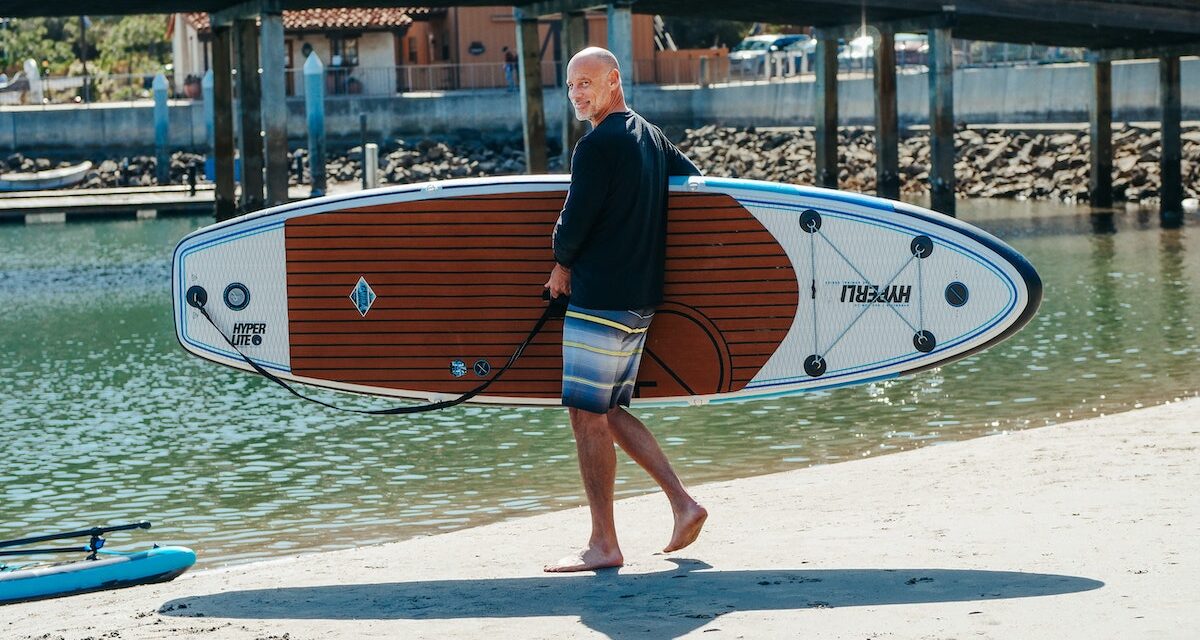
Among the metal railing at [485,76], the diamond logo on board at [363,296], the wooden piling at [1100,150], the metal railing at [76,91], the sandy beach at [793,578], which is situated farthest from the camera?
the metal railing at [76,91]

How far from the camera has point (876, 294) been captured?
21.4ft

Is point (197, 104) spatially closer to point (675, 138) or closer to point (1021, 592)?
point (675, 138)

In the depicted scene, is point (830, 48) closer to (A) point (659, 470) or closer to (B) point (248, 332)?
(B) point (248, 332)

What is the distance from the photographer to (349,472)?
9.83 meters

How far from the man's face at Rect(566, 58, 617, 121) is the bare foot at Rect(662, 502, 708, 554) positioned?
139 cm

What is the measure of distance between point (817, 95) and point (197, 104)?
2164 centimetres

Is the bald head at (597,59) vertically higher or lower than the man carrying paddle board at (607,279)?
higher

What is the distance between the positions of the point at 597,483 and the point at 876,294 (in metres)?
1.61

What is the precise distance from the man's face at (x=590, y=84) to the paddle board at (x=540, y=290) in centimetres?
87

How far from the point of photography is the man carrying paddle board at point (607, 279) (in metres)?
5.37

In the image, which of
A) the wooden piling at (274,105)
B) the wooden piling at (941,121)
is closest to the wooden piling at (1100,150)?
the wooden piling at (941,121)

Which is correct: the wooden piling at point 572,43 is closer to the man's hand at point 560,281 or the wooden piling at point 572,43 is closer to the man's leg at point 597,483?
the man's hand at point 560,281

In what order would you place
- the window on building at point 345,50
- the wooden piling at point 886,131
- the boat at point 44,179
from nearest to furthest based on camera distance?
the wooden piling at point 886,131
the boat at point 44,179
the window on building at point 345,50

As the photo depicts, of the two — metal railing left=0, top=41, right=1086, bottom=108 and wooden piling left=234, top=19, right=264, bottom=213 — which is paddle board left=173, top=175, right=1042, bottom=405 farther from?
metal railing left=0, top=41, right=1086, bottom=108
